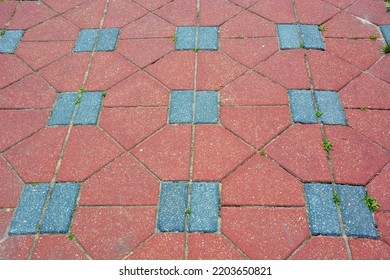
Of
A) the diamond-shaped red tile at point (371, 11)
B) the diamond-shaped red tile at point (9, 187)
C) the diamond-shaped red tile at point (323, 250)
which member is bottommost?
the diamond-shaped red tile at point (9, 187)

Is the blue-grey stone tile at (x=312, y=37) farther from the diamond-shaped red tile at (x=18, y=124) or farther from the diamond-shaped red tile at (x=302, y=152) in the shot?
the diamond-shaped red tile at (x=18, y=124)

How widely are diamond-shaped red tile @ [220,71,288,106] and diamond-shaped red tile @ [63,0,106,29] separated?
1.39 metres

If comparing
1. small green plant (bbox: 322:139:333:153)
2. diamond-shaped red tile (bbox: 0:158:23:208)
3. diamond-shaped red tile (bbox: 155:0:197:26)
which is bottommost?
diamond-shaped red tile (bbox: 0:158:23:208)

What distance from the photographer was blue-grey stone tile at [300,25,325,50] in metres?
2.82

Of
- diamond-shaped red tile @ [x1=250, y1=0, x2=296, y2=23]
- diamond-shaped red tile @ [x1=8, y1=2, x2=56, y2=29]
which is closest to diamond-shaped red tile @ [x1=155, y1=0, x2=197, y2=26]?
diamond-shaped red tile @ [x1=250, y1=0, x2=296, y2=23]

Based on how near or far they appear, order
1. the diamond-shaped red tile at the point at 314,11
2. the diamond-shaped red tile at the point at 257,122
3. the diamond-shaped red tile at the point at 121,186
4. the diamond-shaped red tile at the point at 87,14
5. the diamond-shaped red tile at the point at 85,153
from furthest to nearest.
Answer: the diamond-shaped red tile at the point at 87,14 < the diamond-shaped red tile at the point at 314,11 < the diamond-shaped red tile at the point at 257,122 < the diamond-shaped red tile at the point at 85,153 < the diamond-shaped red tile at the point at 121,186

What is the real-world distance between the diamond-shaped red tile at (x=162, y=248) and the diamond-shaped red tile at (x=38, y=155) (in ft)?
2.48

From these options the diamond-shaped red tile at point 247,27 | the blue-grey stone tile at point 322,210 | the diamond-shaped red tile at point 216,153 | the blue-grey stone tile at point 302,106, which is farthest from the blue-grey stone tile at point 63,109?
the blue-grey stone tile at point 322,210

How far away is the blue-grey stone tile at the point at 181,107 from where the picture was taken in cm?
242

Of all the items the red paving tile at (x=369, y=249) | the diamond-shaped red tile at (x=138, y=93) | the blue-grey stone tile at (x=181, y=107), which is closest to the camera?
the red paving tile at (x=369, y=249)

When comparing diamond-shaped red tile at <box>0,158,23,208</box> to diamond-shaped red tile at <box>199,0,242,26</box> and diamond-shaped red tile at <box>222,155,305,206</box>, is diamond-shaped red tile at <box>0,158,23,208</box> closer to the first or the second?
diamond-shaped red tile at <box>222,155,305,206</box>

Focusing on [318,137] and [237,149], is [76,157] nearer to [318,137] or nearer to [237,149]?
[237,149]

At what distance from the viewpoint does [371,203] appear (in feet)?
6.57
